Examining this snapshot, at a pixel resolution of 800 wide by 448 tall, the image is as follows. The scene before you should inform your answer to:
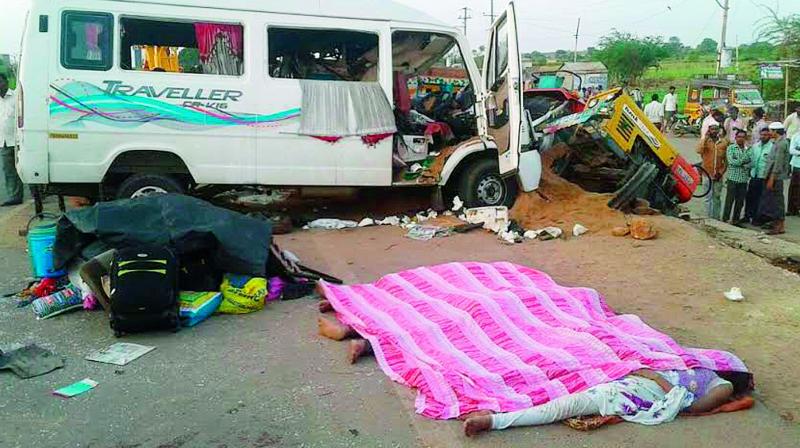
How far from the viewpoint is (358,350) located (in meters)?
4.17

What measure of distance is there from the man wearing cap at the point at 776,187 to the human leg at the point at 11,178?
1047cm

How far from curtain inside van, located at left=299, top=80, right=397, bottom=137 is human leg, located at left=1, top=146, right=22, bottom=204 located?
15.2 ft

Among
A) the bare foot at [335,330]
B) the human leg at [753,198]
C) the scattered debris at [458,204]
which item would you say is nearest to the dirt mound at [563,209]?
the scattered debris at [458,204]

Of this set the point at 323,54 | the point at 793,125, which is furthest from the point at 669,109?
the point at 323,54

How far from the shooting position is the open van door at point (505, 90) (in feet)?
25.0

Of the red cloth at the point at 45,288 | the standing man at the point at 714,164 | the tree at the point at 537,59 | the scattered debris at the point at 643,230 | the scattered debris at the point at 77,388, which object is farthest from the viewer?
the tree at the point at 537,59

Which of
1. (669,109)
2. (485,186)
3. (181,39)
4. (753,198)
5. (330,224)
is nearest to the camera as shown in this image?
(181,39)

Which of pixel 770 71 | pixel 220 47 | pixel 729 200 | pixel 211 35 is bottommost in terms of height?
pixel 729 200

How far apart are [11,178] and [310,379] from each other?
7.60 m

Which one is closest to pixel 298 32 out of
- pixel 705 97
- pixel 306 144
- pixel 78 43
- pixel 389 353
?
pixel 306 144

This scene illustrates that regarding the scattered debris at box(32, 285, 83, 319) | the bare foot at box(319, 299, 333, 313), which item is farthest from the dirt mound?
the scattered debris at box(32, 285, 83, 319)

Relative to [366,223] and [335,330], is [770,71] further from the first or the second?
[335,330]

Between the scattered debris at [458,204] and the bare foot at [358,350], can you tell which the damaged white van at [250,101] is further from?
the bare foot at [358,350]

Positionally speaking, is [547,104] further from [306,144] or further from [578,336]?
[578,336]
